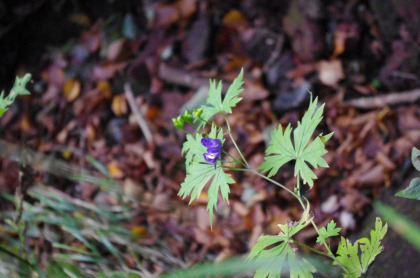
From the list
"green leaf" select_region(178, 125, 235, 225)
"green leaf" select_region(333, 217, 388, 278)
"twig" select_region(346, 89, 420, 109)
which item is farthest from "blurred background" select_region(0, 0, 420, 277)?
"green leaf" select_region(178, 125, 235, 225)

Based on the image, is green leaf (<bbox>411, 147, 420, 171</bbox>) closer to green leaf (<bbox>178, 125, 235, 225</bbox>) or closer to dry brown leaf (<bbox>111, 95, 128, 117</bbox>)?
green leaf (<bbox>178, 125, 235, 225</bbox>)

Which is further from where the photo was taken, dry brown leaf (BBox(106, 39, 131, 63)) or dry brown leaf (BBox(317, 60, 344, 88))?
dry brown leaf (BBox(106, 39, 131, 63))

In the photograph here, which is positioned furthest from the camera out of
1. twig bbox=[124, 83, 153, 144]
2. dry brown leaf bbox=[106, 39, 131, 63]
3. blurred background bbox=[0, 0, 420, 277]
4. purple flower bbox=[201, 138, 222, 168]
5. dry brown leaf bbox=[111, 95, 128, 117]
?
dry brown leaf bbox=[106, 39, 131, 63]

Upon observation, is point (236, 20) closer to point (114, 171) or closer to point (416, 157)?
point (114, 171)

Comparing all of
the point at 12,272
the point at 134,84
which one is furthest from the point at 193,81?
the point at 12,272

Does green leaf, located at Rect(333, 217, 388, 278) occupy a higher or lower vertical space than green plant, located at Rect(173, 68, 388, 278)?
lower

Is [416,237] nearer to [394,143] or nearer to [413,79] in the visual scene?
[394,143]

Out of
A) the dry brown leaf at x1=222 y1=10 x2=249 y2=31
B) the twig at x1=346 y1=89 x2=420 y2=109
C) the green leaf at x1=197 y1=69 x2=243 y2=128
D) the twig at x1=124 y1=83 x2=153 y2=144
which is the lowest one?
the twig at x1=346 y1=89 x2=420 y2=109

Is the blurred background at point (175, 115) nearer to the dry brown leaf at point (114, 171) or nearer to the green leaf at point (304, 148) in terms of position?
the dry brown leaf at point (114, 171)

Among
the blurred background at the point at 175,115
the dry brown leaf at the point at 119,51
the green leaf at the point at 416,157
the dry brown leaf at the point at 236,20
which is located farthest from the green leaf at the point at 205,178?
the dry brown leaf at the point at 119,51
